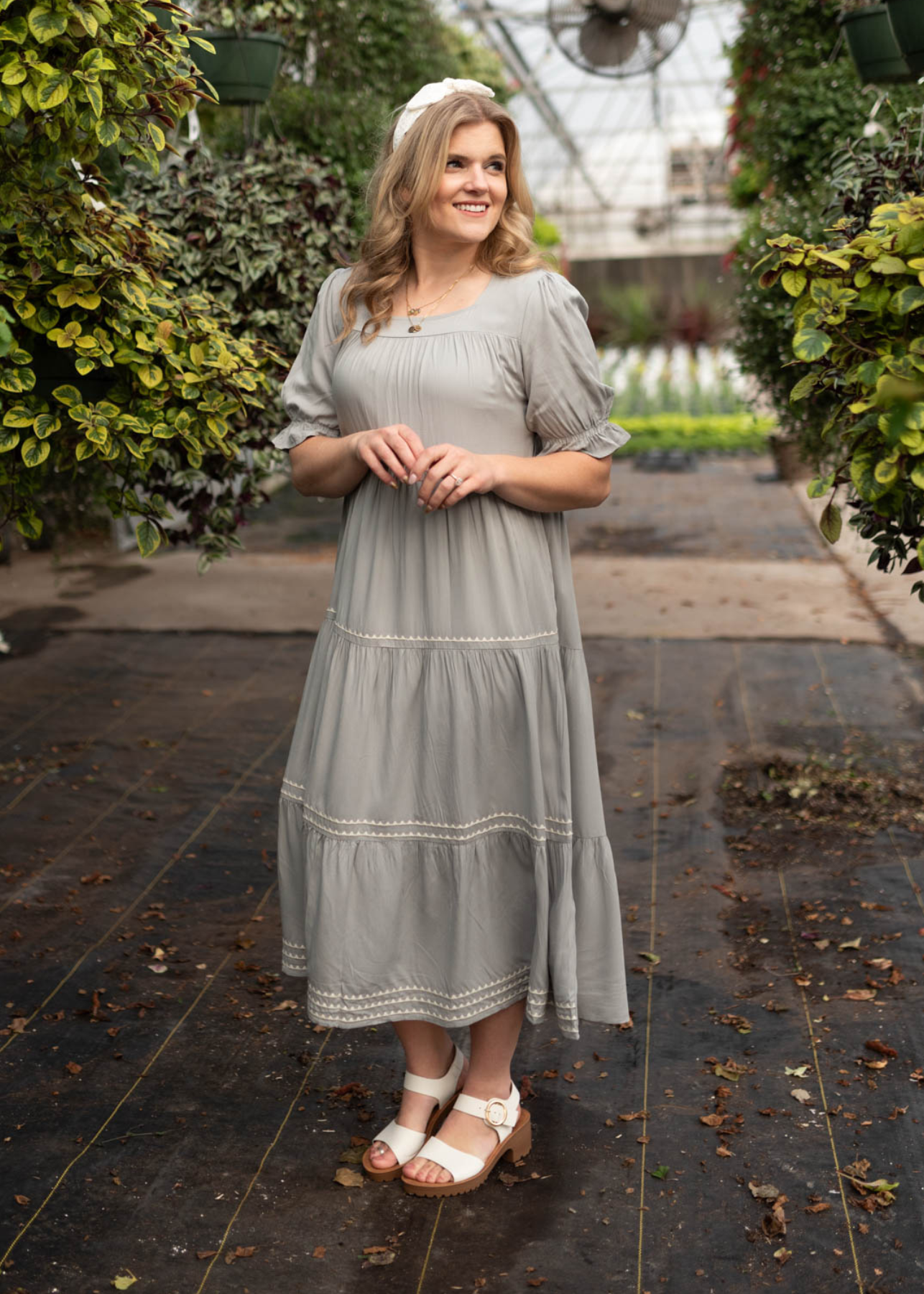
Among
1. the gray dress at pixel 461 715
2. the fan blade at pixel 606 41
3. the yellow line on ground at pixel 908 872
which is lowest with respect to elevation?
the yellow line on ground at pixel 908 872

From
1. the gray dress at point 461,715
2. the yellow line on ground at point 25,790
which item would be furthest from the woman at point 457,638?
the yellow line on ground at point 25,790

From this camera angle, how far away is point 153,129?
7.72 feet

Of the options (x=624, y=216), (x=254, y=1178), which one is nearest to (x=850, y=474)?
(x=254, y=1178)

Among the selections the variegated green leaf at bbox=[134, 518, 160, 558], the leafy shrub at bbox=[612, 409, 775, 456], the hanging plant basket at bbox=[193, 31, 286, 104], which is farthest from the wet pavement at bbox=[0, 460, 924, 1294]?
the leafy shrub at bbox=[612, 409, 775, 456]

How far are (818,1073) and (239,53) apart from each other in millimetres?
3219

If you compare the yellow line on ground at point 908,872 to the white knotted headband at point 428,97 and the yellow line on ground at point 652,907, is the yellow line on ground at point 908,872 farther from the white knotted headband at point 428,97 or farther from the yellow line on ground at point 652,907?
the white knotted headband at point 428,97

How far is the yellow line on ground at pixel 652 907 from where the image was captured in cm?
216

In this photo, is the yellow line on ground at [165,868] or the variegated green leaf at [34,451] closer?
the variegated green leaf at [34,451]

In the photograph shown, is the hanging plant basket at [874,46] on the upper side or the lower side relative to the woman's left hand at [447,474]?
upper

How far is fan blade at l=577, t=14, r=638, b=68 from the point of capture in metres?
7.14

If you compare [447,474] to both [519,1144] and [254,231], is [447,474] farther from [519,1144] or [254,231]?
[254,231]

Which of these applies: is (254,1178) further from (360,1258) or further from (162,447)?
(162,447)

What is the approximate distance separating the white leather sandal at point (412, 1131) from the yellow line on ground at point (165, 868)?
2.92 ft

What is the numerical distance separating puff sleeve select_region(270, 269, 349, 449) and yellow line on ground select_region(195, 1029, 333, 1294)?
1.21 metres
